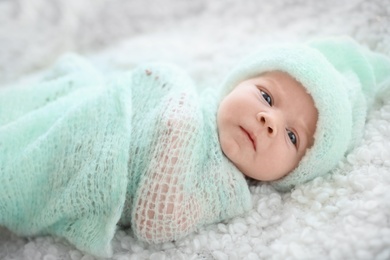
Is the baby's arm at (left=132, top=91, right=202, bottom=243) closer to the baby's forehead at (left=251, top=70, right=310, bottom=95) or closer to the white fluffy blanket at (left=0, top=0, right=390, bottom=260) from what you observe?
the white fluffy blanket at (left=0, top=0, right=390, bottom=260)

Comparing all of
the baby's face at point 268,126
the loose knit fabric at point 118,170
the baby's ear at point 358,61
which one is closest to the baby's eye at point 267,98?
the baby's face at point 268,126

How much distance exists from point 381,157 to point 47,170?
0.79 m

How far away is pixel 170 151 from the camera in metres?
0.96

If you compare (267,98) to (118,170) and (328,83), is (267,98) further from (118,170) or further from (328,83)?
(118,170)

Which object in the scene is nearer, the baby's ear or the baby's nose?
the baby's nose

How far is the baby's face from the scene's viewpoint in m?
1.01

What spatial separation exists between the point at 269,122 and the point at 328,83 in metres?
0.18

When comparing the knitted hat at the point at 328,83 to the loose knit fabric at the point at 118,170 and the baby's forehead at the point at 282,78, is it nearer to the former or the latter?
the baby's forehead at the point at 282,78

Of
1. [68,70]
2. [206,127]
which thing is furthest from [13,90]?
[206,127]

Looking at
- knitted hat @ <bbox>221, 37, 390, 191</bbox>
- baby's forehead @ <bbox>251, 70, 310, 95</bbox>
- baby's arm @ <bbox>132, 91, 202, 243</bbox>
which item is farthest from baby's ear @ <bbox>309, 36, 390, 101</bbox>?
baby's arm @ <bbox>132, 91, 202, 243</bbox>

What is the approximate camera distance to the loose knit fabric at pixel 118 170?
95 cm

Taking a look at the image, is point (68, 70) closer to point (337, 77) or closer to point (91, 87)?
point (91, 87)

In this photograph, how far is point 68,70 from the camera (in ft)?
4.45

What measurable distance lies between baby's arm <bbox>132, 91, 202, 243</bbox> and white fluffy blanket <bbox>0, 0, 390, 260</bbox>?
0.05 meters
